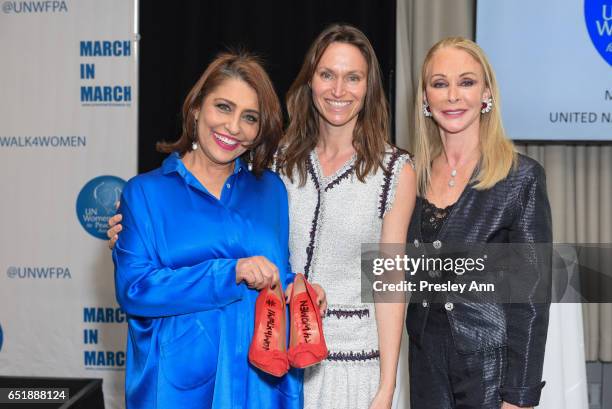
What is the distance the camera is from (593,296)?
4.18m

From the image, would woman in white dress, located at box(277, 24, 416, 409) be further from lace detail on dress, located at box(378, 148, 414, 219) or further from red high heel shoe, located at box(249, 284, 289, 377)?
red high heel shoe, located at box(249, 284, 289, 377)

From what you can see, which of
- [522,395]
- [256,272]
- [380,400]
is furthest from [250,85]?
[522,395]

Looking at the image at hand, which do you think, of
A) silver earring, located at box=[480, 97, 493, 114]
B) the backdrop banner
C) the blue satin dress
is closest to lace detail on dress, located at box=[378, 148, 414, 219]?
silver earring, located at box=[480, 97, 493, 114]

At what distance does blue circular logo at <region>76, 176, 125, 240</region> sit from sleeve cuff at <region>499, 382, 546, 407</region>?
2.90 metres

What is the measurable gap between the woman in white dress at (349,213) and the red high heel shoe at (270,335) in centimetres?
26

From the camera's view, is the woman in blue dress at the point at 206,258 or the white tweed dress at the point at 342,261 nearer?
the woman in blue dress at the point at 206,258

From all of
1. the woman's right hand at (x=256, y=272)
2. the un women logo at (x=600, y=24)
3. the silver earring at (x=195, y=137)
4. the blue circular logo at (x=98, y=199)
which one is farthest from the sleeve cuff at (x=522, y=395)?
the blue circular logo at (x=98, y=199)

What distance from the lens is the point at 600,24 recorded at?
154 inches

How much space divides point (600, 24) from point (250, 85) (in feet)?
9.58

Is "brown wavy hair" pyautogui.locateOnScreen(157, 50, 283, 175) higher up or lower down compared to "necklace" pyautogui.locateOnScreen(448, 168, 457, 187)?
higher up

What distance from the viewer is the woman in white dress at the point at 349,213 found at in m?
1.90

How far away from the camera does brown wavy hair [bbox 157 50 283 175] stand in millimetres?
1783

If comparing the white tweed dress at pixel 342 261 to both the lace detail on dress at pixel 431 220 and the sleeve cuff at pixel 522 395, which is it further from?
the sleeve cuff at pixel 522 395

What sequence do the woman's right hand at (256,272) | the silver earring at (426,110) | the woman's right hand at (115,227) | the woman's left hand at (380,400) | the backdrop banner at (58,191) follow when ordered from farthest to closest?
the backdrop banner at (58,191) → the silver earring at (426,110) → the woman's left hand at (380,400) → the woman's right hand at (115,227) → the woman's right hand at (256,272)
